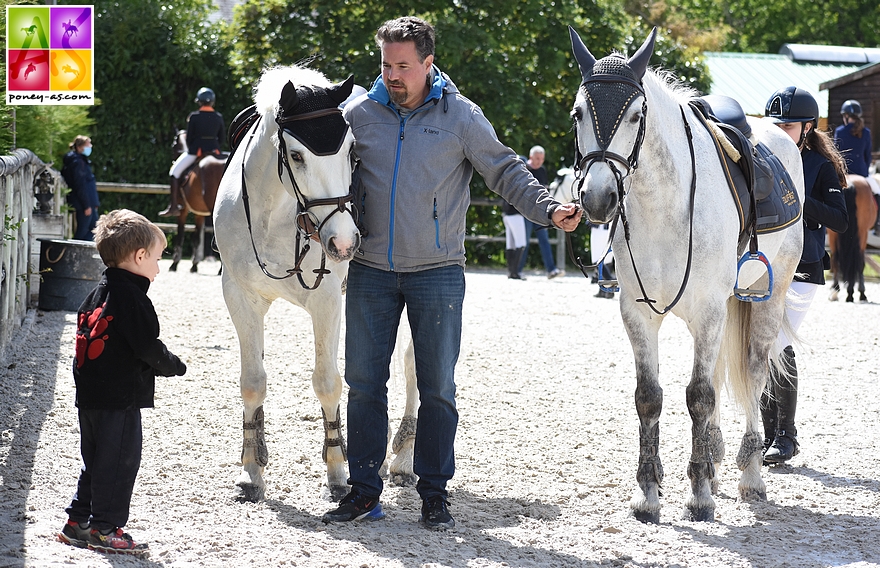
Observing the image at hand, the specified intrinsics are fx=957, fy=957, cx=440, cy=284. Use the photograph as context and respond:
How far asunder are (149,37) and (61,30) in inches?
393

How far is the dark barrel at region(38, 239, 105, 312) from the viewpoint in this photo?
8.98 m

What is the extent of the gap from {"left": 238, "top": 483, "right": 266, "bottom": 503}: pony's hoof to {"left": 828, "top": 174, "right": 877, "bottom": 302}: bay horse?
10339 millimetres

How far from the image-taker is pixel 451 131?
3.90m

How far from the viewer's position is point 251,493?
4285mm

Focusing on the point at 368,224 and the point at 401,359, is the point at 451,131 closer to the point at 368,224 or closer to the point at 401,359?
the point at 368,224

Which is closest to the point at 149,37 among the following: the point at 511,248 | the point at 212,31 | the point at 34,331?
the point at 212,31

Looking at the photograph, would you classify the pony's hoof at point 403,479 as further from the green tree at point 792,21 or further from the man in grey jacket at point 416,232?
the green tree at point 792,21

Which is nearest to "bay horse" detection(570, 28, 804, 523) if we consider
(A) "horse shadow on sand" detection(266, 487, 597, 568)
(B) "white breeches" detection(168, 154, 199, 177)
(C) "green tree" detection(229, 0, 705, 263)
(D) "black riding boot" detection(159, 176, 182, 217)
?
(A) "horse shadow on sand" detection(266, 487, 597, 568)

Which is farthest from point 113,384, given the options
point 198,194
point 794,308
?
point 198,194

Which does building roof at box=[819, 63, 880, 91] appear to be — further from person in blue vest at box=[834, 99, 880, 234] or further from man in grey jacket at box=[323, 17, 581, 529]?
man in grey jacket at box=[323, 17, 581, 529]

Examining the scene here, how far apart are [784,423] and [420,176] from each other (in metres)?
2.84

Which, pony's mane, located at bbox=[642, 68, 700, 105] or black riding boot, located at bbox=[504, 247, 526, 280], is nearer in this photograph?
pony's mane, located at bbox=[642, 68, 700, 105]

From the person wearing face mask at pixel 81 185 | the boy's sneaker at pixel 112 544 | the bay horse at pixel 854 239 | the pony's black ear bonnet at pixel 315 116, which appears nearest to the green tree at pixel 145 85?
the person wearing face mask at pixel 81 185

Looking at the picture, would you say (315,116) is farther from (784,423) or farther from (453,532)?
(784,423)
